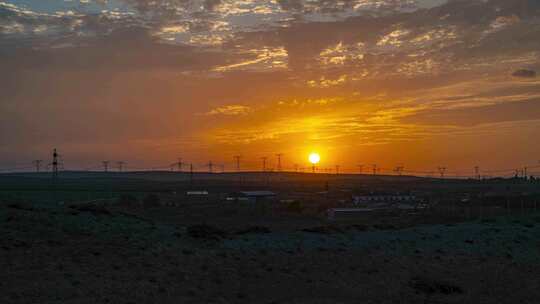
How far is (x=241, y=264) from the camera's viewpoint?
30.2 metres

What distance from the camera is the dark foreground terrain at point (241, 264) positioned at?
2444 cm

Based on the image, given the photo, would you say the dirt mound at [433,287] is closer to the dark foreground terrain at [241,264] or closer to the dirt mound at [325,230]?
the dark foreground terrain at [241,264]

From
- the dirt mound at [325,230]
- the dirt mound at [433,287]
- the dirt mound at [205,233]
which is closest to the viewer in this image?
the dirt mound at [433,287]

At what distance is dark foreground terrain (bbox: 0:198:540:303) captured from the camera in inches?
962

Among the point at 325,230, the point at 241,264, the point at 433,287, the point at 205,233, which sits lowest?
the point at 433,287

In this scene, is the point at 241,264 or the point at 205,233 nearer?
the point at 241,264

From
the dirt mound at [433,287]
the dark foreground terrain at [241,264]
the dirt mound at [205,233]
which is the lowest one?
the dirt mound at [433,287]

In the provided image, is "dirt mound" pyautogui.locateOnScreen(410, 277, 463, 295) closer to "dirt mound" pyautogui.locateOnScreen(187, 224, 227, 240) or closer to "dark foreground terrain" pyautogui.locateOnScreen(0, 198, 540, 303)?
"dark foreground terrain" pyautogui.locateOnScreen(0, 198, 540, 303)

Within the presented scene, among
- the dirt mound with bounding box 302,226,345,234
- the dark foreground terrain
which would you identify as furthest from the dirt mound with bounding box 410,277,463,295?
the dirt mound with bounding box 302,226,345,234

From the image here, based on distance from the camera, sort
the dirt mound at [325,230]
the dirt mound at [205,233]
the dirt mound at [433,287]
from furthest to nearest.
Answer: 1. the dirt mound at [325,230]
2. the dirt mound at [205,233]
3. the dirt mound at [433,287]

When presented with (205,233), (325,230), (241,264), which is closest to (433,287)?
(241,264)


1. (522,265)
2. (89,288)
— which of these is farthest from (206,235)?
(522,265)

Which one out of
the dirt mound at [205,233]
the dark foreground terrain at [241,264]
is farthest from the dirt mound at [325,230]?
the dirt mound at [205,233]

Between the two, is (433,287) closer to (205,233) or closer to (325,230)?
(205,233)
